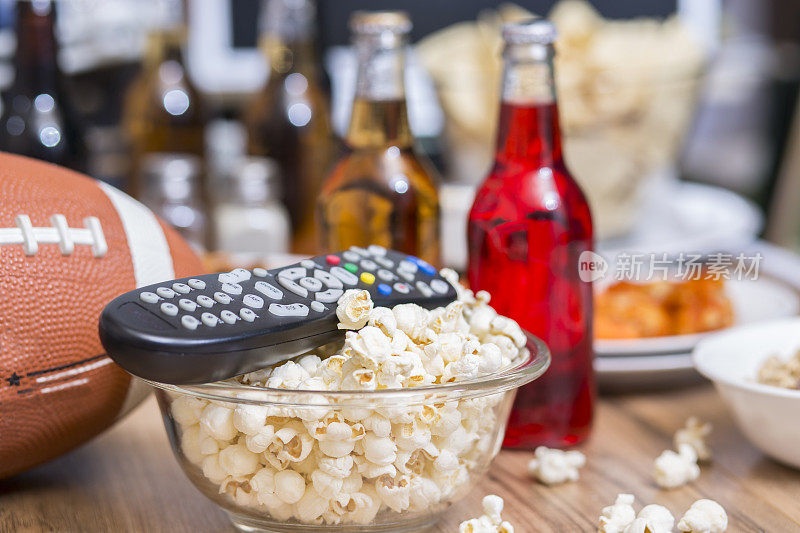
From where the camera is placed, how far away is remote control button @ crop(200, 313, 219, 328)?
56 centimetres

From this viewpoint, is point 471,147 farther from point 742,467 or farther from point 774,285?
point 742,467

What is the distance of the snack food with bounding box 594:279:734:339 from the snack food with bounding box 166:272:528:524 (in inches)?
15.5

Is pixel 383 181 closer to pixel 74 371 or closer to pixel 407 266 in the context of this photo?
pixel 407 266

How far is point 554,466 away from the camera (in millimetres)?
743

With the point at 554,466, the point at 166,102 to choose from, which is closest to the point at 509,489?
the point at 554,466

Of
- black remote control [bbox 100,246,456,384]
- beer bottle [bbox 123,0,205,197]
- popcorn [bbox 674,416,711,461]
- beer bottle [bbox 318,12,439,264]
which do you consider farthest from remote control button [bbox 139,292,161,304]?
beer bottle [bbox 123,0,205,197]

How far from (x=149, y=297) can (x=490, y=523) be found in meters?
0.25

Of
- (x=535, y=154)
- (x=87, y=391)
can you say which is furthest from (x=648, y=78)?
(x=87, y=391)

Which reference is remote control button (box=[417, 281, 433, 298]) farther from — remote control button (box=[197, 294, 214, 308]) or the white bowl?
the white bowl

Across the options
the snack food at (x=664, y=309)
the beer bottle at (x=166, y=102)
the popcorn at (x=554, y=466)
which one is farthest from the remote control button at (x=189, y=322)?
the beer bottle at (x=166, y=102)

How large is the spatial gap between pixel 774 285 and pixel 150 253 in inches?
30.1

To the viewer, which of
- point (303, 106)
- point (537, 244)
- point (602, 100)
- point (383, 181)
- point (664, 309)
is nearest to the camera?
point (537, 244)

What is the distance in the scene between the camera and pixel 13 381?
2.16 ft

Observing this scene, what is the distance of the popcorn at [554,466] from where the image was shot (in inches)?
29.1
